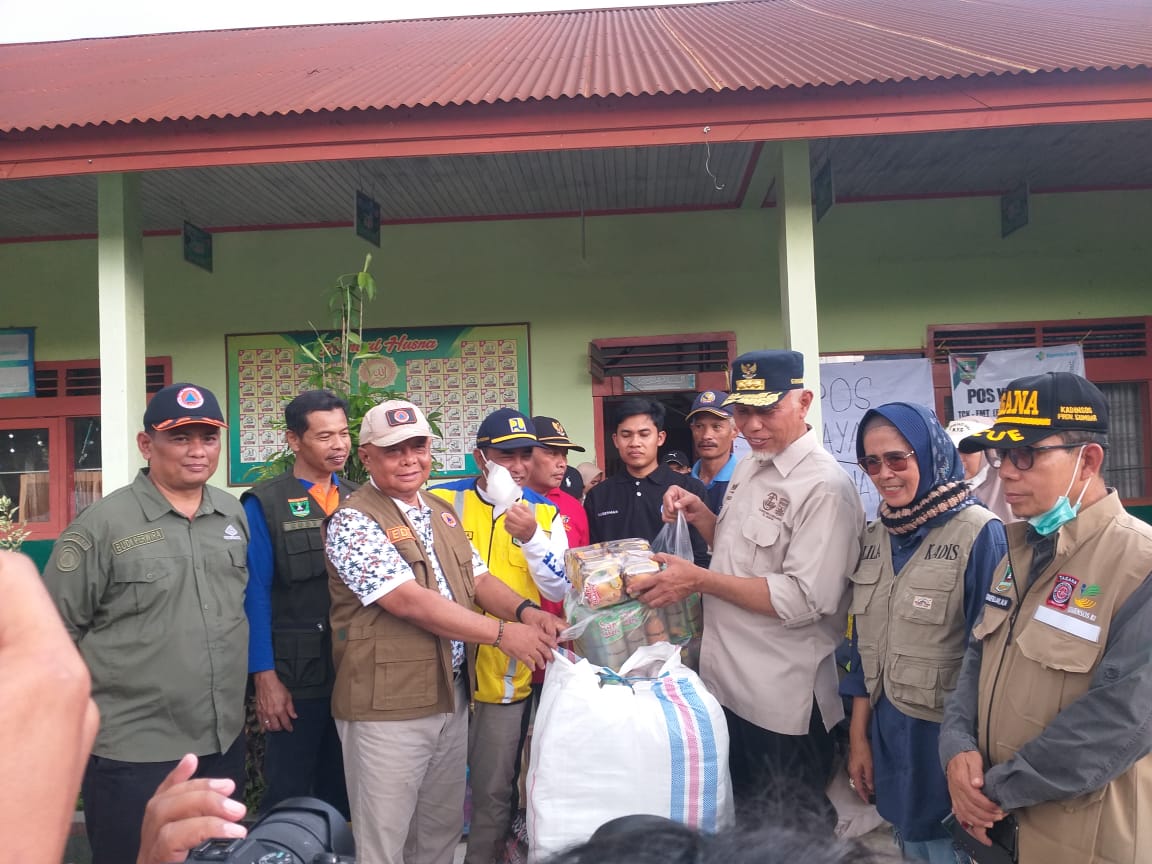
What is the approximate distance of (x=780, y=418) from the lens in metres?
2.57

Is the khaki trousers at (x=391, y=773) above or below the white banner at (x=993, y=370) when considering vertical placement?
below

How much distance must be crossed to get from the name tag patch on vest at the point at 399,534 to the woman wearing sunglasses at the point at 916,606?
1354mm

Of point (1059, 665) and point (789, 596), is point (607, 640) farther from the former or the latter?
point (1059, 665)

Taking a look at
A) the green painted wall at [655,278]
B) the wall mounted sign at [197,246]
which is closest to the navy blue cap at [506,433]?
the green painted wall at [655,278]

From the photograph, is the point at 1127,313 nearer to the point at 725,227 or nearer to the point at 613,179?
the point at 725,227

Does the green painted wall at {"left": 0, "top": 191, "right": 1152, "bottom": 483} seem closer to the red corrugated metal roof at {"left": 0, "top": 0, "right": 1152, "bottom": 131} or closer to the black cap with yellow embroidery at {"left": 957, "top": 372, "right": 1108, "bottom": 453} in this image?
the red corrugated metal roof at {"left": 0, "top": 0, "right": 1152, "bottom": 131}

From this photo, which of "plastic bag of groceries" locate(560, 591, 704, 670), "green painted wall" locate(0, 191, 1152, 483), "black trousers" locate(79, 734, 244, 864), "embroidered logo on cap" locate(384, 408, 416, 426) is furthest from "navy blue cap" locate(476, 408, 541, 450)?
"green painted wall" locate(0, 191, 1152, 483)

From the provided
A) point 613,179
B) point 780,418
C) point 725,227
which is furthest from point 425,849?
point 725,227

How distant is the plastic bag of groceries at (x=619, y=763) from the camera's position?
2.02 m

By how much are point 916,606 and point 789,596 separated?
0.36m

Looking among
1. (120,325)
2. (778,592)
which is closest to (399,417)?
(778,592)

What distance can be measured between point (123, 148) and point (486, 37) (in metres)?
3.90

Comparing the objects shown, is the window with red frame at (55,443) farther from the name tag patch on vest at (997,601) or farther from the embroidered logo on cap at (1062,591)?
the embroidered logo on cap at (1062,591)

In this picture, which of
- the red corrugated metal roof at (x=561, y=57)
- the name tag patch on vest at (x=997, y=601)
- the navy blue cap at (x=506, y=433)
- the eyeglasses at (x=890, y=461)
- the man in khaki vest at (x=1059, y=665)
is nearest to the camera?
the man in khaki vest at (x=1059, y=665)
